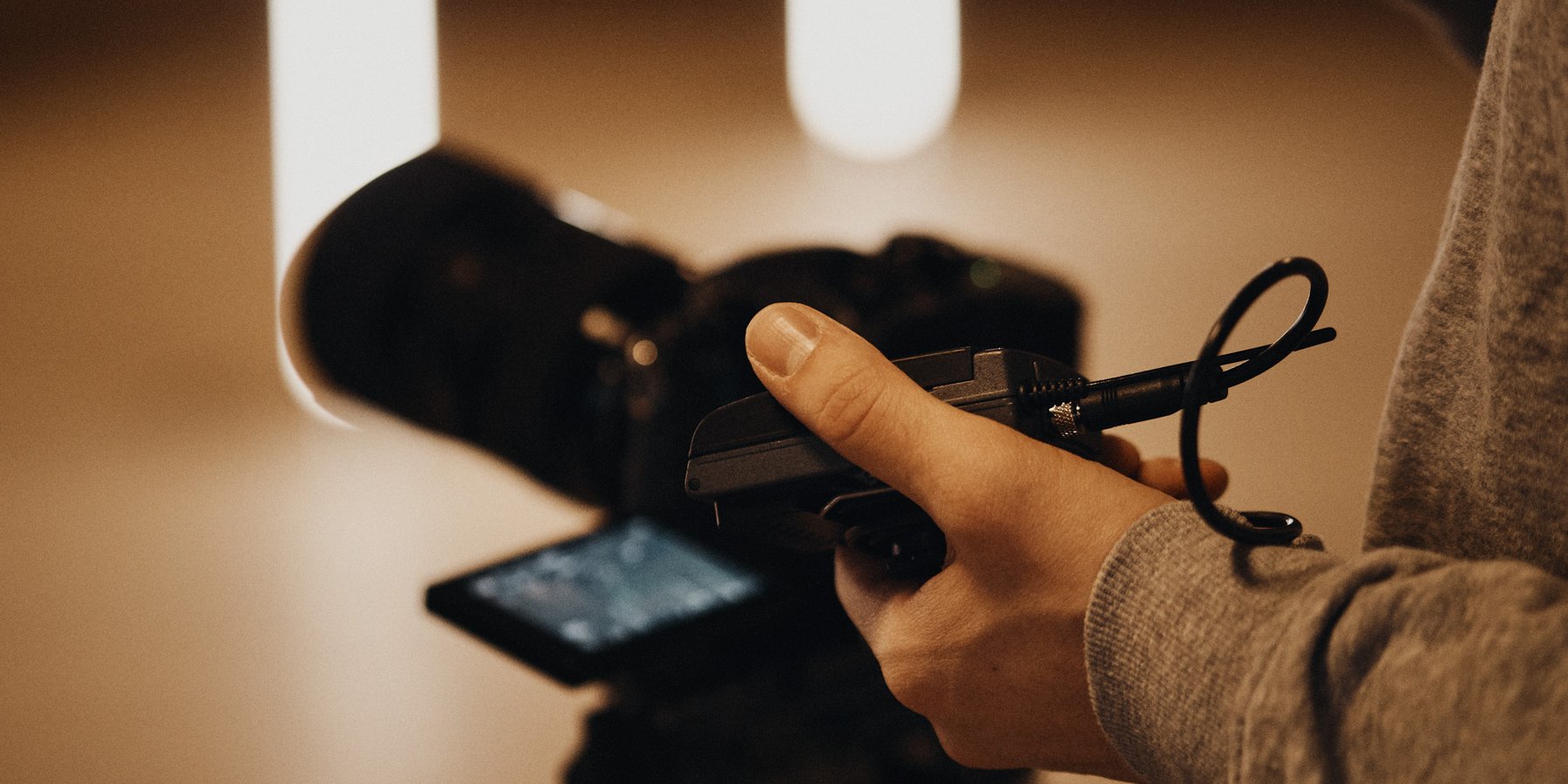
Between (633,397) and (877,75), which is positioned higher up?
(877,75)

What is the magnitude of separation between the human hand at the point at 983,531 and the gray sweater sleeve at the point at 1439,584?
0.6 inches

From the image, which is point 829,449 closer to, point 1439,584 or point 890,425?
point 890,425

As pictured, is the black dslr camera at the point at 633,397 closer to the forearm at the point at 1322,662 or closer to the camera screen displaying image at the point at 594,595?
the camera screen displaying image at the point at 594,595

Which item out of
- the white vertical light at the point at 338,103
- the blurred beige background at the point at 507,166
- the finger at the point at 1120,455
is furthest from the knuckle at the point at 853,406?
the white vertical light at the point at 338,103

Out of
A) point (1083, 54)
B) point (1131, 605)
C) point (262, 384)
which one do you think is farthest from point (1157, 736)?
point (1083, 54)

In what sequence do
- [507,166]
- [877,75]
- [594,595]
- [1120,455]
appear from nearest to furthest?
[1120,455]
[594,595]
[507,166]
[877,75]

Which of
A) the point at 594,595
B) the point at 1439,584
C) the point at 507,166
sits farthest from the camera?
the point at 507,166

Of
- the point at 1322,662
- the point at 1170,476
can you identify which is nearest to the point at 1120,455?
the point at 1170,476

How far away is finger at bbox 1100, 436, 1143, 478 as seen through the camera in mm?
393

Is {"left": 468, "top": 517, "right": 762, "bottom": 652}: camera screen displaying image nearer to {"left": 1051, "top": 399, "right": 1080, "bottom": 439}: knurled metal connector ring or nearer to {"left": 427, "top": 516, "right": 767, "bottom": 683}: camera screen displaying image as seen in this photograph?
{"left": 427, "top": 516, "right": 767, "bottom": 683}: camera screen displaying image

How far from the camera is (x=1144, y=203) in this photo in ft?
4.13

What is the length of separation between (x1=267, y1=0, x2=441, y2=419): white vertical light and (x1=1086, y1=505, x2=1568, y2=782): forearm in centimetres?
91

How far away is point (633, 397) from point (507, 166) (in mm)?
214

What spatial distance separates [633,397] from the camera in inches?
23.3
